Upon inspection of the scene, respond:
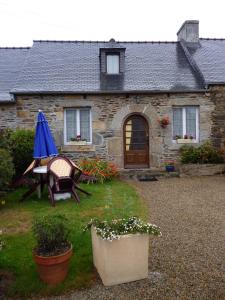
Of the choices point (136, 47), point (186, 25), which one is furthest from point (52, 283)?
point (186, 25)

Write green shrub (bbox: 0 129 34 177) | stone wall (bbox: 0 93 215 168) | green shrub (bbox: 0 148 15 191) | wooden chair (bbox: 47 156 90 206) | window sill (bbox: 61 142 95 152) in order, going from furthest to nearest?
1. window sill (bbox: 61 142 95 152)
2. stone wall (bbox: 0 93 215 168)
3. green shrub (bbox: 0 129 34 177)
4. wooden chair (bbox: 47 156 90 206)
5. green shrub (bbox: 0 148 15 191)

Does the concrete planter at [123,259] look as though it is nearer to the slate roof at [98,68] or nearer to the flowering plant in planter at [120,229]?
the flowering plant in planter at [120,229]

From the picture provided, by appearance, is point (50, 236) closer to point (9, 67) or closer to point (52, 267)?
point (52, 267)

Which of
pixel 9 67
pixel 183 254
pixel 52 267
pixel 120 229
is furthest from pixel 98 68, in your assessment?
pixel 52 267

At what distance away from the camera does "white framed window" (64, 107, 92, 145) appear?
1138 centimetres

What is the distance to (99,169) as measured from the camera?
10227 millimetres

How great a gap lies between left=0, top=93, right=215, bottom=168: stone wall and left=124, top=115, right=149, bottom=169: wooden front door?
29 cm

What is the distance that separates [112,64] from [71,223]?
8.38 meters

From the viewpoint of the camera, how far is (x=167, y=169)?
11.3 m

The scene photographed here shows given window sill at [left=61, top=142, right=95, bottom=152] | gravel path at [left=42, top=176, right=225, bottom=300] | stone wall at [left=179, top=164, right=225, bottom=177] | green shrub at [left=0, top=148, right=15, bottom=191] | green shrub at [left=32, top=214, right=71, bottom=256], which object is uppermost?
window sill at [left=61, top=142, right=95, bottom=152]

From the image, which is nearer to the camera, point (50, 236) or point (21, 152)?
point (50, 236)

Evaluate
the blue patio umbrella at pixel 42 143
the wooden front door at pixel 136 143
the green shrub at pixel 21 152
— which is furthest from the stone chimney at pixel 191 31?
the blue patio umbrella at pixel 42 143

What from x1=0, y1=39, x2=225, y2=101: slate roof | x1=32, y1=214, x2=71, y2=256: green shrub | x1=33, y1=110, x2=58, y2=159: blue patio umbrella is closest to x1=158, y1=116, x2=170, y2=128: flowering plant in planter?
x1=0, y1=39, x2=225, y2=101: slate roof

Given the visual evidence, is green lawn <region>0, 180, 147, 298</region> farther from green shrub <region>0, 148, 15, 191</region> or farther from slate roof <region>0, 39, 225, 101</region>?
slate roof <region>0, 39, 225, 101</region>
